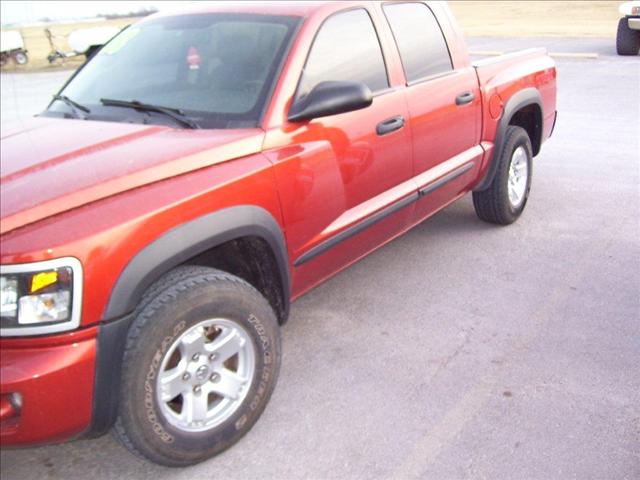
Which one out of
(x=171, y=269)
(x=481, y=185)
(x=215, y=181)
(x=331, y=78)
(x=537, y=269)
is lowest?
(x=537, y=269)

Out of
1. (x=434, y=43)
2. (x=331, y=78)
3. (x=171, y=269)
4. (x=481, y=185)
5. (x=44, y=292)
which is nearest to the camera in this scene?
(x=44, y=292)

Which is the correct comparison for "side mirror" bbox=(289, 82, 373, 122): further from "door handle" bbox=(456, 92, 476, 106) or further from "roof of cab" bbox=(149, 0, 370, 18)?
"door handle" bbox=(456, 92, 476, 106)

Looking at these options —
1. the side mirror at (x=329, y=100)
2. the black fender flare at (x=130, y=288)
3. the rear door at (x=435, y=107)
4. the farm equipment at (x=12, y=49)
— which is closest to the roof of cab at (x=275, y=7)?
the rear door at (x=435, y=107)

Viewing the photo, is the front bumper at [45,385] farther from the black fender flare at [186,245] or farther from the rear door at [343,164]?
the rear door at [343,164]

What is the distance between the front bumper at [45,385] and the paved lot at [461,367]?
52 centimetres

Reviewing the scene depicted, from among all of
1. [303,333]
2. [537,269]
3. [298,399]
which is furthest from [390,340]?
[537,269]

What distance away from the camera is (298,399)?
122 inches

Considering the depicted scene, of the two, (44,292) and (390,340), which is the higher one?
(44,292)

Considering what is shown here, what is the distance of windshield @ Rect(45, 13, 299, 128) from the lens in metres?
3.11

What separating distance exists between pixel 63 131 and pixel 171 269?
1007 mm

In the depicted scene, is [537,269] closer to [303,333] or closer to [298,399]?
[303,333]

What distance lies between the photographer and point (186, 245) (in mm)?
2469

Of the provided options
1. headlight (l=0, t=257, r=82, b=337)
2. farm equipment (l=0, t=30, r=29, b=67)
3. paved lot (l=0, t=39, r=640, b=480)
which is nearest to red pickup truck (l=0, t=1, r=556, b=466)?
headlight (l=0, t=257, r=82, b=337)

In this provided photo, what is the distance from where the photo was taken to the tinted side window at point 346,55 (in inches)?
130
